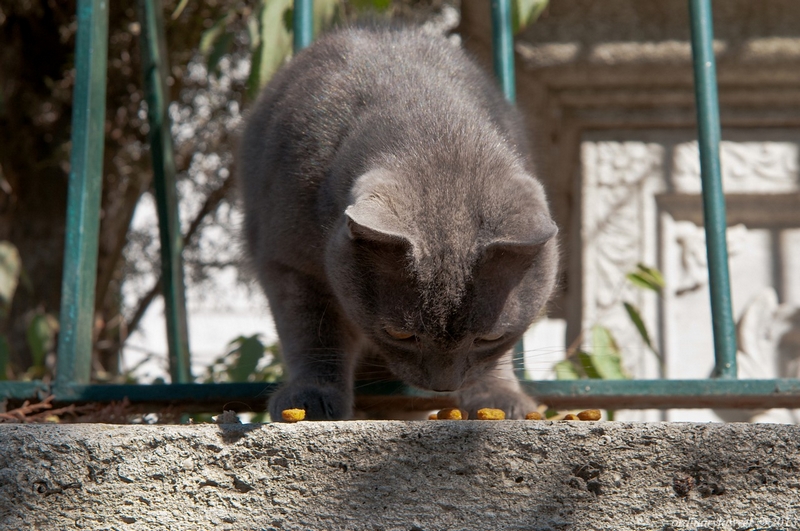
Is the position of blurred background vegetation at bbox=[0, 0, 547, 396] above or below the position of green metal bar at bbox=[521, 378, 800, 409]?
above

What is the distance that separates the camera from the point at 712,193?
1.91m

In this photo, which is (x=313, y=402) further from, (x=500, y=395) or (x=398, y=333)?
(x=500, y=395)

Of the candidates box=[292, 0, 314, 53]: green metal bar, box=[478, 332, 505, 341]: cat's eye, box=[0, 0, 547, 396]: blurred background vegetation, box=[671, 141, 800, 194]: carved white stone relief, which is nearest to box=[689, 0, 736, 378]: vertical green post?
box=[478, 332, 505, 341]: cat's eye

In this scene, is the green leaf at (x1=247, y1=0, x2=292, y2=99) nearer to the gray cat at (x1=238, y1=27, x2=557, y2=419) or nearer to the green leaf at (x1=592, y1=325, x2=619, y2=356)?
the gray cat at (x1=238, y1=27, x2=557, y2=419)

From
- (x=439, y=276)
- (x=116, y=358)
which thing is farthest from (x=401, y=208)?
(x=116, y=358)

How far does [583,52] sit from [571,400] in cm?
131

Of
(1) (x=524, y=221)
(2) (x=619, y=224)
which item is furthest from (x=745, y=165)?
(1) (x=524, y=221)

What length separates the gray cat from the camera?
1.70 m

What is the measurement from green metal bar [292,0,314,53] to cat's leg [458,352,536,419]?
3.22ft

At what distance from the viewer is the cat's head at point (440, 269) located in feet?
5.49

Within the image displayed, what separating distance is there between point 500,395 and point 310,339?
467 mm

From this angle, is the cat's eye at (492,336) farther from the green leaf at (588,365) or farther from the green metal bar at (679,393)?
the green leaf at (588,365)

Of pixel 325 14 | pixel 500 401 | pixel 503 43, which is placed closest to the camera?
pixel 500 401

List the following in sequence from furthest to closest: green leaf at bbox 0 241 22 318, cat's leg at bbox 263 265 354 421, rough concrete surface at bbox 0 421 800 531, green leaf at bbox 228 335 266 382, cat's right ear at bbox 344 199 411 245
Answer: green leaf at bbox 0 241 22 318
green leaf at bbox 228 335 266 382
cat's leg at bbox 263 265 354 421
cat's right ear at bbox 344 199 411 245
rough concrete surface at bbox 0 421 800 531
